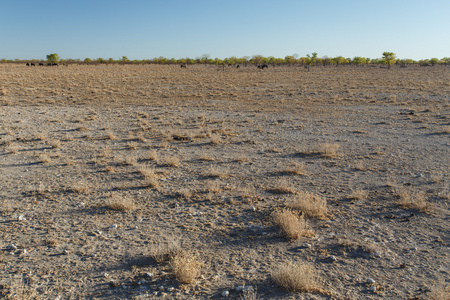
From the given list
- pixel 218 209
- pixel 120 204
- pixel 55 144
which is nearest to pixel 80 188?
pixel 120 204

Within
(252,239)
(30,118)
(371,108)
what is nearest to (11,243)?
(252,239)

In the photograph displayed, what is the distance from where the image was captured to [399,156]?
10031mm

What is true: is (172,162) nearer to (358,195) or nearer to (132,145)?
(132,145)

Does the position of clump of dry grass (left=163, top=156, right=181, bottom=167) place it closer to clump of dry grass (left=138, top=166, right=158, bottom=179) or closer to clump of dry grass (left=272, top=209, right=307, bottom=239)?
clump of dry grass (left=138, top=166, right=158, bottom=179)

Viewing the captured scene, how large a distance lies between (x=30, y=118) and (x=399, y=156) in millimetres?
15811

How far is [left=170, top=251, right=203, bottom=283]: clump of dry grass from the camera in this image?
13.7 ft

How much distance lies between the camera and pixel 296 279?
4043 millimetres

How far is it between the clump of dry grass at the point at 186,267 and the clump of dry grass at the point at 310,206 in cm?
238

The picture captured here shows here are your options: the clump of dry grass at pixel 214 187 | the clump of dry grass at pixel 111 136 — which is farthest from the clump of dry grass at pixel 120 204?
the clump of dry grass at pixel 111 136

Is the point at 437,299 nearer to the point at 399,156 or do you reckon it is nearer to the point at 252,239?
the point at 252,239

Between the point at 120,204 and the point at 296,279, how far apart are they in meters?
3.70

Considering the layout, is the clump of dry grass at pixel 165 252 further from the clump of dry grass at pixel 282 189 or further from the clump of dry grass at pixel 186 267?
the clump of dry grass at pixel 282 189

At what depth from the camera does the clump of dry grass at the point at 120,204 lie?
6344 mm

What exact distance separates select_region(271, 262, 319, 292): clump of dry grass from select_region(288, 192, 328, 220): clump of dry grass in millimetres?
1850
